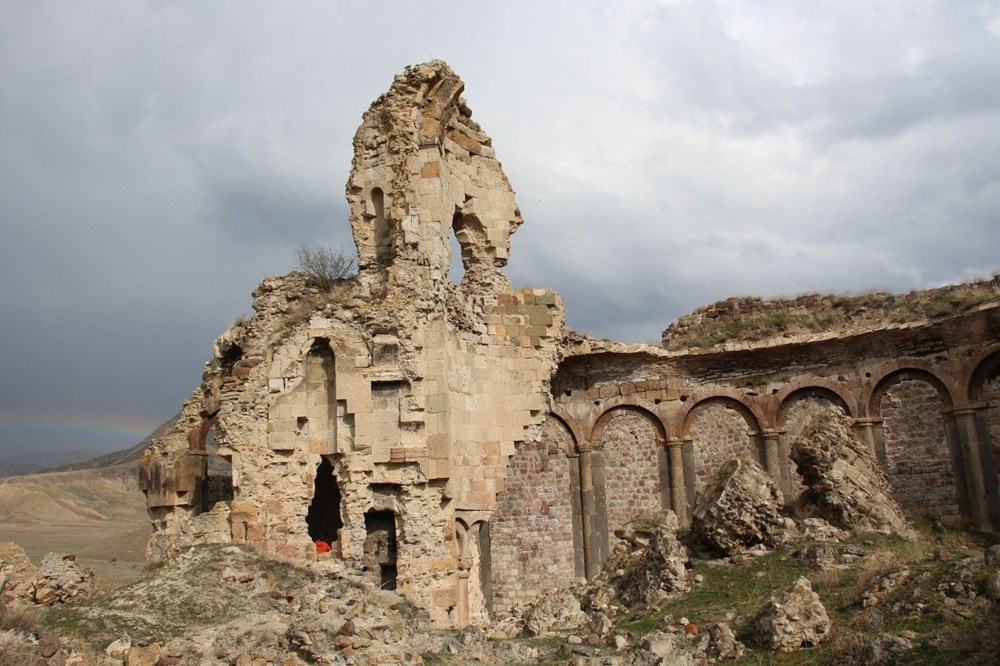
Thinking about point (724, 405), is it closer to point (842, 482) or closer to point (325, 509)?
point (842, 482)

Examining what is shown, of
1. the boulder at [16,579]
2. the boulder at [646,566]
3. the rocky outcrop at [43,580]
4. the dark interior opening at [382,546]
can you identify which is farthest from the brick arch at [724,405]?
the boulder at [16,579]

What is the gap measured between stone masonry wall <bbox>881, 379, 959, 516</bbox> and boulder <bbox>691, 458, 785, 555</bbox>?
230 inches

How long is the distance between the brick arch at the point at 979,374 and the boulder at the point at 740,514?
18.2 feet

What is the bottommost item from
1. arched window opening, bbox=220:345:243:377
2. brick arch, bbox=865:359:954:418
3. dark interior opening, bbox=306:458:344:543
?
dark interior opening, bbox=306:458:344:543

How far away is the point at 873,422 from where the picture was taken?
52.6 feet

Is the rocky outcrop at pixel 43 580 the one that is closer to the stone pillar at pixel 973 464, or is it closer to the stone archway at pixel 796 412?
the stone archway at pixel 796 412

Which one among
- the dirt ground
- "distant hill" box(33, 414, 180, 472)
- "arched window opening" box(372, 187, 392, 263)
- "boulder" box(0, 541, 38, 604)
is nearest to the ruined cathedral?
"arched window opening" box(372, 187, 392, 263)

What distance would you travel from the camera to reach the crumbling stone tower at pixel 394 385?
420 inches

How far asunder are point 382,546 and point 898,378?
33.3 feet

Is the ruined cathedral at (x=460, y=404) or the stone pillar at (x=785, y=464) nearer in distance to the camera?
the ruined cathedral at (x=460, y=404)

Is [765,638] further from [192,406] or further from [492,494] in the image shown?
[192,406]

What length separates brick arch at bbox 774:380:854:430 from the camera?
53.6 feet

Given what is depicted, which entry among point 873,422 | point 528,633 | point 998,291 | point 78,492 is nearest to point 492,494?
point 528,633

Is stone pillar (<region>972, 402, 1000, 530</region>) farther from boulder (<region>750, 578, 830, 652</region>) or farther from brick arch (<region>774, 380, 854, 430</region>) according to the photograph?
boulder (<region>750, 578, 830, 652</region>)
